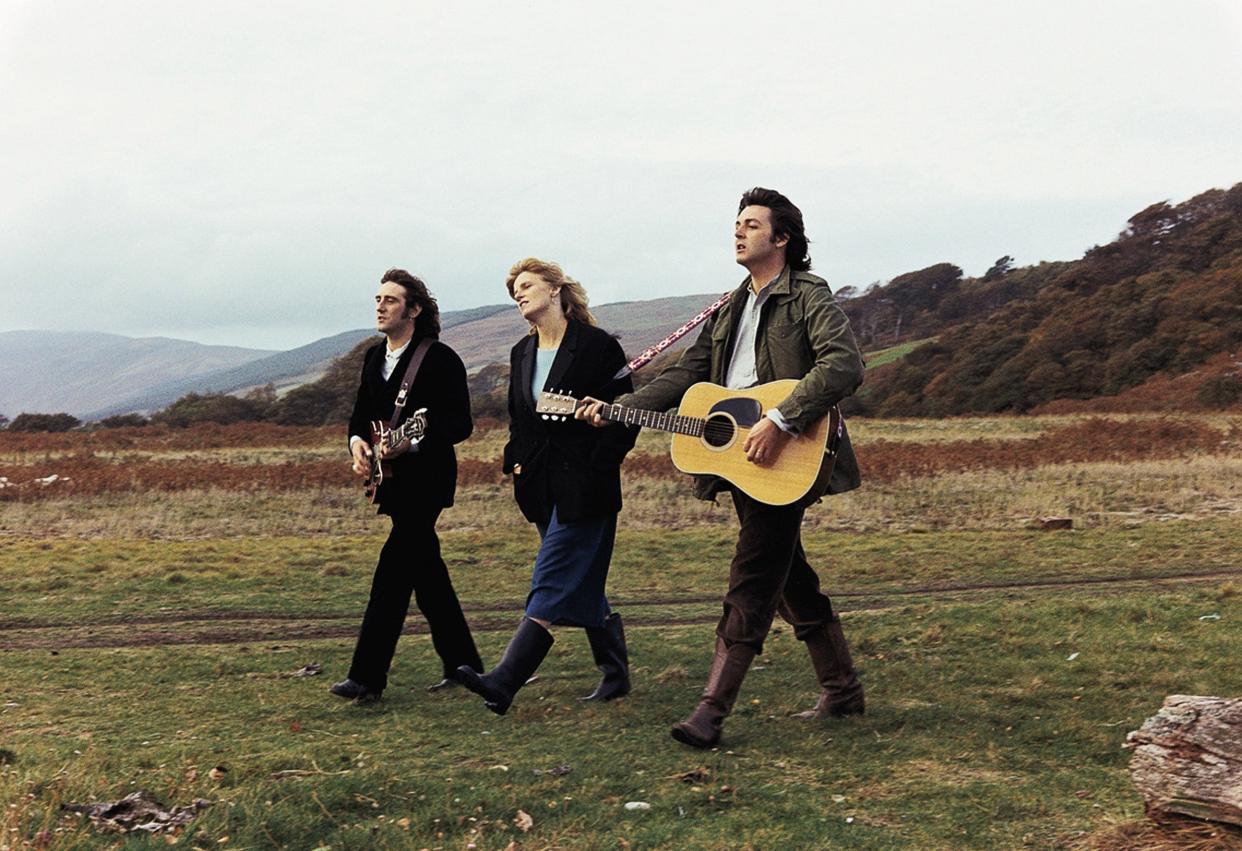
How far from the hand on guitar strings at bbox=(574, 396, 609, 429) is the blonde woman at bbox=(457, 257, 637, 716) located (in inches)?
12.6

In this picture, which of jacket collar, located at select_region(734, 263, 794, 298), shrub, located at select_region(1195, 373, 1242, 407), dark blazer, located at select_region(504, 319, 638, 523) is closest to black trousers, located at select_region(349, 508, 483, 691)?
dark blazer, located at select_region(504, 319, 638, 523)

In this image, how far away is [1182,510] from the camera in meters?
17.6

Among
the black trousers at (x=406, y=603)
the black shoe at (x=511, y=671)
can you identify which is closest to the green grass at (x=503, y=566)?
the black trousers at (x=406, y=603)

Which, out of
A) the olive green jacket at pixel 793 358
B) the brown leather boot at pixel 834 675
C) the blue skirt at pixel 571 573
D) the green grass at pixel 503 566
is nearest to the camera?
the olive green jacket at pixel 793 358

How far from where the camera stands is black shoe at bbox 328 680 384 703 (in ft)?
23.0

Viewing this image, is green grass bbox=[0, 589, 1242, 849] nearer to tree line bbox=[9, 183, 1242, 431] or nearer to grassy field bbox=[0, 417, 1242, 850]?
grassy field bbox=[0, 417, 1242, 850]

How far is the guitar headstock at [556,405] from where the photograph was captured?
6.29 meters

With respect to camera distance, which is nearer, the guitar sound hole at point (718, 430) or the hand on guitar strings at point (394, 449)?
the guitar sound hole at point (718, 430)

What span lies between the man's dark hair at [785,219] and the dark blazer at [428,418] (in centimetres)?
198

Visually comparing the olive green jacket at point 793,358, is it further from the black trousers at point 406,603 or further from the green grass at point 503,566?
the green grass at point 503,566

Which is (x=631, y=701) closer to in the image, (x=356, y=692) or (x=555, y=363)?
(x=356, y=692)

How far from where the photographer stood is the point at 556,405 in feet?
20.8


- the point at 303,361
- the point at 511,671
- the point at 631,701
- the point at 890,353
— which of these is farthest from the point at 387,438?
the point at 303,361

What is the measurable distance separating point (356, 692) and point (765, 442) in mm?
2885
